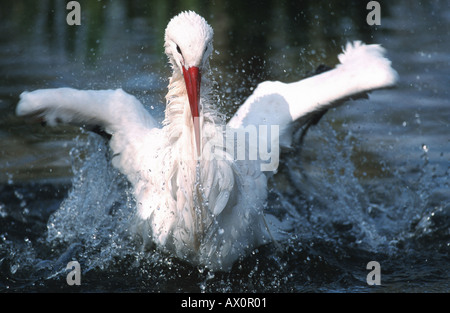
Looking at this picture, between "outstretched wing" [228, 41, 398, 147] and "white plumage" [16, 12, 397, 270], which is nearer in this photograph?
"white plumage" [16, 12, 397, 270]

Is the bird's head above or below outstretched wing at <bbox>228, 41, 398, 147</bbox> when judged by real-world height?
below

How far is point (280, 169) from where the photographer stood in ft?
20.5

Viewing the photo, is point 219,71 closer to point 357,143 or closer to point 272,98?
point 357,143

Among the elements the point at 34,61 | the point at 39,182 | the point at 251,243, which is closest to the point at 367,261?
the point at 251,243

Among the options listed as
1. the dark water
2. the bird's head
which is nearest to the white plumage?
the bird's head

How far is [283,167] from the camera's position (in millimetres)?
6199

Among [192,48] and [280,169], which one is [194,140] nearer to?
[192,48]

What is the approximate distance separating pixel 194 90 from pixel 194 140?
0.38 m

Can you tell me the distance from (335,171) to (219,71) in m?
2.90

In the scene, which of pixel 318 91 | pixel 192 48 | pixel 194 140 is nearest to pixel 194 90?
pixel 192 48

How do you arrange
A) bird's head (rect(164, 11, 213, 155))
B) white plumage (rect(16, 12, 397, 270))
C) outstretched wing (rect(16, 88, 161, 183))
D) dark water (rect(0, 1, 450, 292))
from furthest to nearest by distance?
outstretched wing (rect(16, 88, 161, 183))
dark water (rect(0, 1, 450, 292))
white plumage (rect(16, 12, 397, 270))
bird's head (rect(164, 11, 213, 155))

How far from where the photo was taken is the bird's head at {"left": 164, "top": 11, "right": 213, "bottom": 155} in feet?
12.6

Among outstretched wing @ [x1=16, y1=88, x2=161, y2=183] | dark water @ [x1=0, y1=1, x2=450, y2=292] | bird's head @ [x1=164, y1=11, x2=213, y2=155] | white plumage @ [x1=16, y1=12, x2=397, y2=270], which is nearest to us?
bird's head @ [x1=164, y1=11, x2=213, y2=155]

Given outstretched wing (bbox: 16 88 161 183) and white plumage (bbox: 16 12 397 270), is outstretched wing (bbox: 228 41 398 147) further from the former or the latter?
outstretched wing (bbox: 16 88 161 183)
